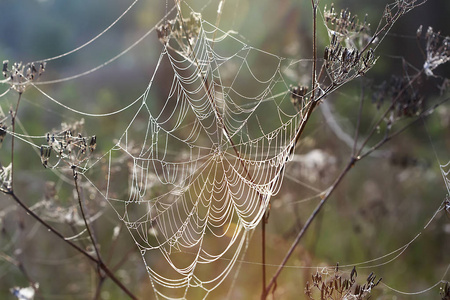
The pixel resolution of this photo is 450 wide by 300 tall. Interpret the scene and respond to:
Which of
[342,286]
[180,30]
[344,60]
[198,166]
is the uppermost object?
[198,166]

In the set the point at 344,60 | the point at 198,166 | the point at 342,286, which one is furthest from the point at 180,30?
the point at 198,166

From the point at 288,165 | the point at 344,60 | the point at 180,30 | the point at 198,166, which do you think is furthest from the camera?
the point at 198,166

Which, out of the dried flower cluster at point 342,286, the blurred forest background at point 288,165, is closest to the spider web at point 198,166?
the blurred forest background at point 288,165

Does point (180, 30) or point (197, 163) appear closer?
point (180, 30)

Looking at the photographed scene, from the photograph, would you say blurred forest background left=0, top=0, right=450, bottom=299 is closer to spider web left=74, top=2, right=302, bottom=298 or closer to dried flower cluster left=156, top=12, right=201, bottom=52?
spider web left=74, top=2, right=302, bottom=298

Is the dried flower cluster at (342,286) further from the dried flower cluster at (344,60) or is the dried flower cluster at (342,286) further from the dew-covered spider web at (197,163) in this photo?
the dried flower cluster at (344,60)

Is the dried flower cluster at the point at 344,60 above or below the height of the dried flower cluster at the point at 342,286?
above

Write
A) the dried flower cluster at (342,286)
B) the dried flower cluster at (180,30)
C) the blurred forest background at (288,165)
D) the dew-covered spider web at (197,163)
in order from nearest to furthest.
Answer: the dried flower cluster at (342,286) → the dried flower cluster at (180,30) → the dew-covered spider web at (197,163) → the blurred forest background at (288,165)

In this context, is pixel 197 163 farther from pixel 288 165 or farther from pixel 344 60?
pixel 344 60

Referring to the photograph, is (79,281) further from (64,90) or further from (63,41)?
(63,41)

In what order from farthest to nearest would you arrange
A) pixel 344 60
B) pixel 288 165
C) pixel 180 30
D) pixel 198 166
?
pixel 198 166, pixel 288 165, pixel 180 30, pixel 344 60
